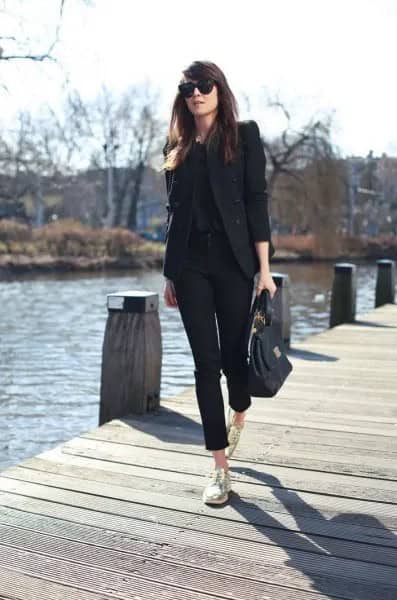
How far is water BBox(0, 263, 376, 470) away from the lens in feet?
21.6

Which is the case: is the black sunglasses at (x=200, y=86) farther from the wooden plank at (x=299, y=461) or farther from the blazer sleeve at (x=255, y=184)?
the wooden plank at (x=299, y=461)

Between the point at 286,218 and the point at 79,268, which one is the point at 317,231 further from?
the point at 79,268

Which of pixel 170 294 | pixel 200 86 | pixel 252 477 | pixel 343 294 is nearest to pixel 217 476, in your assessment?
pixel 252 477

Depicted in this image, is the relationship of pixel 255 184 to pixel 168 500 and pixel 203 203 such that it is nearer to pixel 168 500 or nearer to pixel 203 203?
pixel 203 203

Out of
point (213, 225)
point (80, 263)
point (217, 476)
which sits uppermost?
point (213, 225)

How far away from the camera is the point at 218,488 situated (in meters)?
3.10

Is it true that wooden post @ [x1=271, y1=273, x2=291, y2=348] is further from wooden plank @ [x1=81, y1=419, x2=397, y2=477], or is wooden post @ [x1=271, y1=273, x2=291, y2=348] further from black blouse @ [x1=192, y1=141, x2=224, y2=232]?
black blouse @ [x1=192, y1=141, x2=224, y2=232]

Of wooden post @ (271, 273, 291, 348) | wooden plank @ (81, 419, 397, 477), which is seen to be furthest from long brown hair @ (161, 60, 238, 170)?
wooden post @ (271, 273, 291, 348)

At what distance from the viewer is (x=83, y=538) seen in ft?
8.96

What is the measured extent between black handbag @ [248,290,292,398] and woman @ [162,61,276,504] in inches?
2.4

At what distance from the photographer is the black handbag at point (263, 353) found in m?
3.04

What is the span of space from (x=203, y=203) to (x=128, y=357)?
171 centimetres

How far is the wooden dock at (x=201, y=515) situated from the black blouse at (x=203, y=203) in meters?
1.09

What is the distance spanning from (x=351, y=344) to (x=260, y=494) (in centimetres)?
499
